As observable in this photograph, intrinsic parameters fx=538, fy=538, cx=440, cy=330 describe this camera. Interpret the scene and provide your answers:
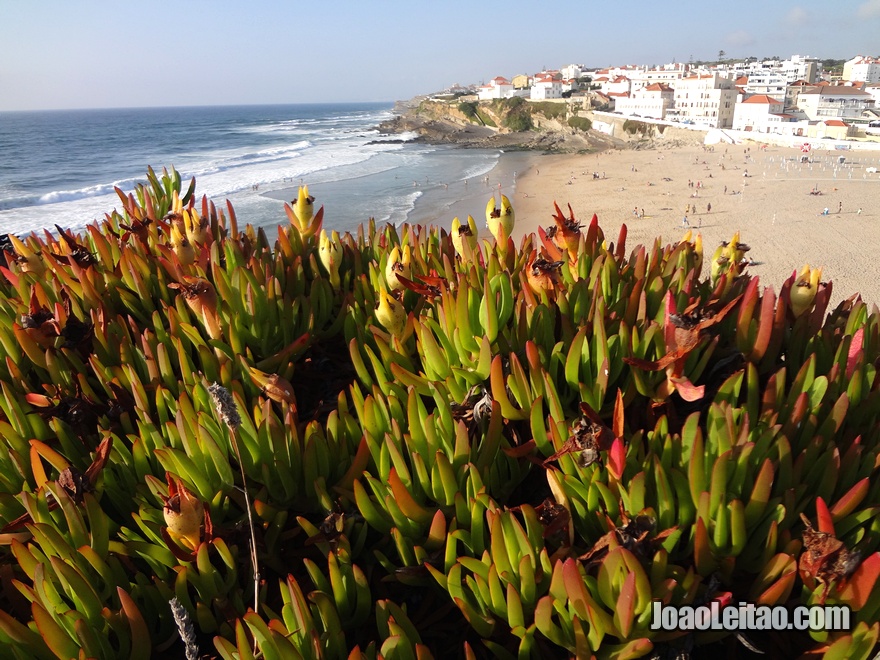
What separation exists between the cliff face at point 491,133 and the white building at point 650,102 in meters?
10.7

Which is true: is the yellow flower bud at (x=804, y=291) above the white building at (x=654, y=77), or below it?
below

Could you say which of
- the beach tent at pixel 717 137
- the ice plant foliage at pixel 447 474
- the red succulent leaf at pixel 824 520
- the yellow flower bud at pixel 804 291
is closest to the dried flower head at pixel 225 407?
the ice plant foliage at pixel 447 474

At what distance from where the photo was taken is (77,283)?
2309 mm

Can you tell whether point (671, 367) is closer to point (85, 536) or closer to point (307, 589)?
point (307, 589)

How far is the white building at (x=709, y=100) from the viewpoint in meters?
65.4

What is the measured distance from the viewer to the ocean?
25.9 m

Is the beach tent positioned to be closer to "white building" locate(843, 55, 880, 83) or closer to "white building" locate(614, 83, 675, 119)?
"white building" locate(614, 83, 675, 119)

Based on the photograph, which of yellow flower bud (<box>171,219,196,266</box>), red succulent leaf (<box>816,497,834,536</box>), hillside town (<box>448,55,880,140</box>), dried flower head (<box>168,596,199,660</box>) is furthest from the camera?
hillside town (<box>448,55,880,140</box>)

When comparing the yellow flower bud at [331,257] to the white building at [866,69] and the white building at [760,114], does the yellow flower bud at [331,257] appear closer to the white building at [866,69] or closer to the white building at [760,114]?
the white building at [760,114]

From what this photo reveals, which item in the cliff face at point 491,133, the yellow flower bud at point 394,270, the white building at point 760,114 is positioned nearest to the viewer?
the yellow flower bud at point 394,270

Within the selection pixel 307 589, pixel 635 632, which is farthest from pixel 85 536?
pixel 635 632

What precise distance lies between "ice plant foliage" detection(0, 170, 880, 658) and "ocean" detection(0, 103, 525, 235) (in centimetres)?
1829

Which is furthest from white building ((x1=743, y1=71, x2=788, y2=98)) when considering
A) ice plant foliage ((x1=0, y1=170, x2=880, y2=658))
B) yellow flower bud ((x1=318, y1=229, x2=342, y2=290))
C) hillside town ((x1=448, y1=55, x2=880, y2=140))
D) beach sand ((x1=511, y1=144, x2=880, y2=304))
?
ice plant foliage ((x1=0, y1=170, x2=880, y2=658))

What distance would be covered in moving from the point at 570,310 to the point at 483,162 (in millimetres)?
48211
